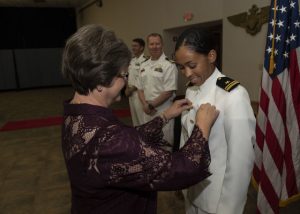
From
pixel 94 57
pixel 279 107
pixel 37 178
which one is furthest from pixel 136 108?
pixel 94 57

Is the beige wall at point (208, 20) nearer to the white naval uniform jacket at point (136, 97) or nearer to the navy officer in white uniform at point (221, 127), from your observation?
the navy officer in white uniform at point (221, 127)

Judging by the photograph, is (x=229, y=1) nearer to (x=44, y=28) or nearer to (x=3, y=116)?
(x=3, y=116)

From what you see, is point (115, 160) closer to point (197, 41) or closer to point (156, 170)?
point (156, 170)

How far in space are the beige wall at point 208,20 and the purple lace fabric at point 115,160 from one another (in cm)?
95

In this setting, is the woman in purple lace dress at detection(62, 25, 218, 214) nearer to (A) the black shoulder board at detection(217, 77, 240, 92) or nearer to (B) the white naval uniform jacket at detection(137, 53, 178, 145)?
(A) the black shoulder board at detection(217, 77, 240, 92)

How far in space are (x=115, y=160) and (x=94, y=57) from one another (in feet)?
1.07

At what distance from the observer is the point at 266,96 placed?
214 cm

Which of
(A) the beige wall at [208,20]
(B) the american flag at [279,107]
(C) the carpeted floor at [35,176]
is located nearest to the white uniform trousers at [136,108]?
(C) the carpeted floor at [35,176]

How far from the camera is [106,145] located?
0.87m

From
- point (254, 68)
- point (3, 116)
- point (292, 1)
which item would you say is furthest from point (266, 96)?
point (3, 116)

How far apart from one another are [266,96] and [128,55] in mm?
1512

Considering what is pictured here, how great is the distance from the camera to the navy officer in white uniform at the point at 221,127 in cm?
115

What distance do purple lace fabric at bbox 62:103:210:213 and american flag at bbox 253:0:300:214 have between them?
4.37 feet

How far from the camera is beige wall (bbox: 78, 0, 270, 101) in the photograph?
13.4ft
